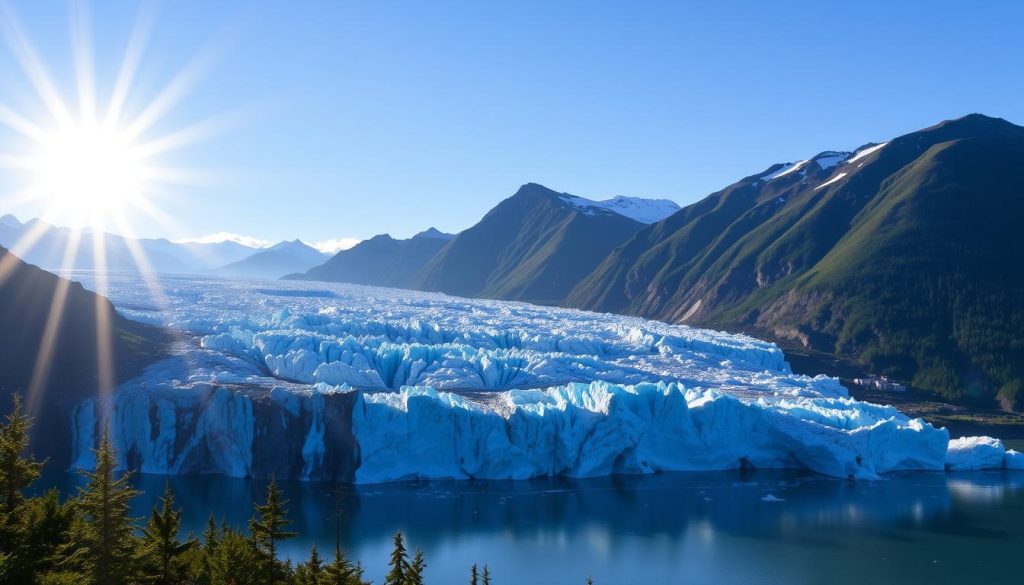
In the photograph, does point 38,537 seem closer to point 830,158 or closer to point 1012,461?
point 1012,461

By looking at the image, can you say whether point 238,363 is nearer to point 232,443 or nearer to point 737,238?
point 232,443

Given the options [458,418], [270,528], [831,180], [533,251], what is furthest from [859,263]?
[533,251]

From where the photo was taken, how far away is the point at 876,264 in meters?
89.4

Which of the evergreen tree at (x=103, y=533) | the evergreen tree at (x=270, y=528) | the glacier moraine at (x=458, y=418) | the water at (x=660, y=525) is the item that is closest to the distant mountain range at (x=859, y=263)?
the glacier moraine at (x=458, y=418)

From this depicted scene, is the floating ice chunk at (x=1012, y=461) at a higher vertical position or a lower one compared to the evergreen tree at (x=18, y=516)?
lower

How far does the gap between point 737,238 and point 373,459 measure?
101 metres

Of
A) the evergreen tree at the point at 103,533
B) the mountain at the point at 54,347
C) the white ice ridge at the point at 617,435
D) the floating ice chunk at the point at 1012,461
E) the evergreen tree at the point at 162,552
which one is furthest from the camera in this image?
the floating ice chunk at the point at 1012,461

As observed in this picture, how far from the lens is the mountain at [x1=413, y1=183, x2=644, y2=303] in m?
162

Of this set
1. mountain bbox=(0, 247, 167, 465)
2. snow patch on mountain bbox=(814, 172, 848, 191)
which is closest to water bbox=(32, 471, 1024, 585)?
mountain bbox=(0, 247, 167, 465)

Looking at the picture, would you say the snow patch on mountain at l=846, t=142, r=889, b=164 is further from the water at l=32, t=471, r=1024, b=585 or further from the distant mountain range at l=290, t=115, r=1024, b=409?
the water at l=32, t=471, r=1024, b=585

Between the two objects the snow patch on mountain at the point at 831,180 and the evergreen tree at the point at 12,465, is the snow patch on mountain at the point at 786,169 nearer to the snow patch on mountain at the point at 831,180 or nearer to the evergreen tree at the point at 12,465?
the snow patch on mountain at the point at 831,180

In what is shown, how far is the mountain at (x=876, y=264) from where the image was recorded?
76.6 meters

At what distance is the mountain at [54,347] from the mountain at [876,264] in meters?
60.7

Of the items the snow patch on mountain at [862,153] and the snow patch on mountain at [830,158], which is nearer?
the snow patch on mountain at [862,153]
